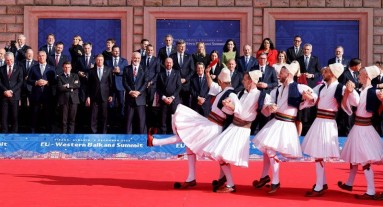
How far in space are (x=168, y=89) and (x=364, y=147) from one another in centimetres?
691

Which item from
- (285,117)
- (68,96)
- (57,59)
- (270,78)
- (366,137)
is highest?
(57,59)

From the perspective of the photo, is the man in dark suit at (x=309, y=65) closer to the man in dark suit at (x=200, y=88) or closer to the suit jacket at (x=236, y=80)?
the suit jacket at (x=236, y=80)

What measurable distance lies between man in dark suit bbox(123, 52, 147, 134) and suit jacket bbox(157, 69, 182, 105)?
36 cm

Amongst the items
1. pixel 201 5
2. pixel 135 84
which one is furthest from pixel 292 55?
pixel 201 5

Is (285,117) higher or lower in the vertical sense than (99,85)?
lower

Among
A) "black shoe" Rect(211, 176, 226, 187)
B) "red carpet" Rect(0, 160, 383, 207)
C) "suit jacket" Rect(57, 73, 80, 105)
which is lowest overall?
"red carpet" Rect(0, 160, 383, 207)

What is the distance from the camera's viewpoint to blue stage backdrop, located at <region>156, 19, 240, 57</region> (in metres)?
22.7

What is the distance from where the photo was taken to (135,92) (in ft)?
56.0

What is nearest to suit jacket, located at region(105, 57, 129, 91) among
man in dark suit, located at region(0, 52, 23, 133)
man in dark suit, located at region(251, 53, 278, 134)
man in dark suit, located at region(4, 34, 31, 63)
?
man in dark suit, located at region(4, 34, 31, 63)

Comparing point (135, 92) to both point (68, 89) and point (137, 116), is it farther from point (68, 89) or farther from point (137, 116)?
point (68, 89)

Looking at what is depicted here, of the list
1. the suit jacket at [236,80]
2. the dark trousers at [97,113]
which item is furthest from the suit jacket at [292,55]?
the dark trousers at [97,113]

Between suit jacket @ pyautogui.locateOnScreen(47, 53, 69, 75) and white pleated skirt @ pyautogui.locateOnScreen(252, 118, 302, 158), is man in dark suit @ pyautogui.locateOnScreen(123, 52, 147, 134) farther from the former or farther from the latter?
white pleated skirt @ pyautogui.locateOnScreen(252, 118, 302, 158)

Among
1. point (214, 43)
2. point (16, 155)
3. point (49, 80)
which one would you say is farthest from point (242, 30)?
point (16, 155)

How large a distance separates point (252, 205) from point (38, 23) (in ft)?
45.2
